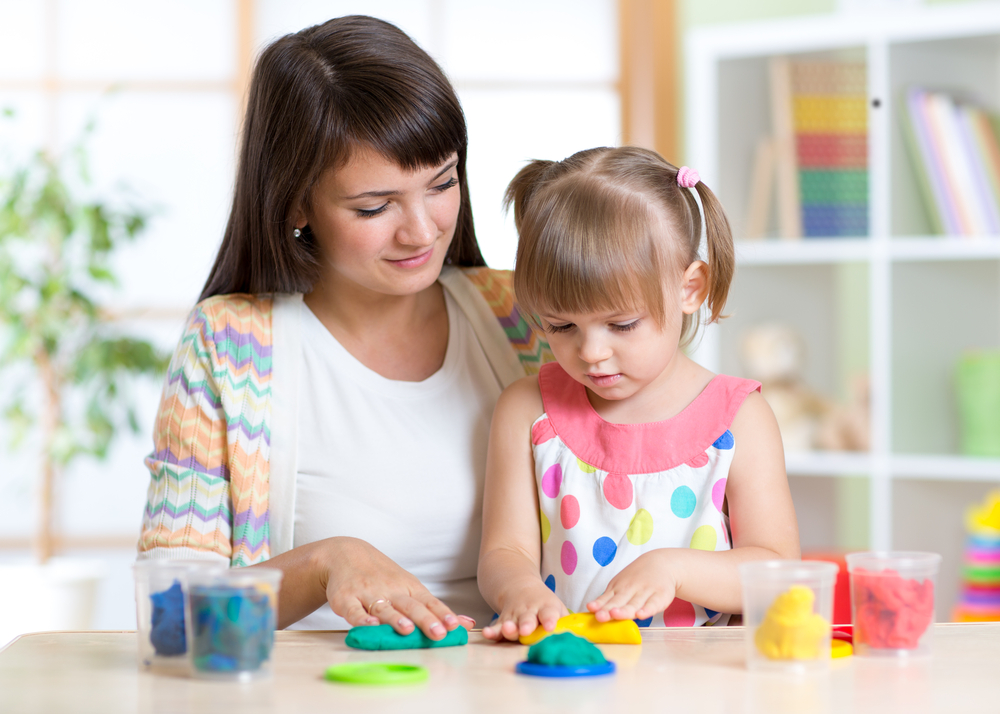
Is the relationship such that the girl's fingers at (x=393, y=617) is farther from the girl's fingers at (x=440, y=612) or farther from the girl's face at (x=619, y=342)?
the girl's face at (x=619, y=342)

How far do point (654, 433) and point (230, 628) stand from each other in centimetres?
58

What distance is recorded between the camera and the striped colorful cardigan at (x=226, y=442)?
1.20m

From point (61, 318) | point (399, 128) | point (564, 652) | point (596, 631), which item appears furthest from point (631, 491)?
point (61, 318)

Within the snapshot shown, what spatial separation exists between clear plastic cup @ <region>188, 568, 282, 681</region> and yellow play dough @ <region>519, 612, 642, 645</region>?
0.24 metres

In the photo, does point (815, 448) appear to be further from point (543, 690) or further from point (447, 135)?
point (543, 690)

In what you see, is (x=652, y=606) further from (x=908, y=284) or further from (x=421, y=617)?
(x=908, y=284)

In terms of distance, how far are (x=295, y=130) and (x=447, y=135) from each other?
0.61ft

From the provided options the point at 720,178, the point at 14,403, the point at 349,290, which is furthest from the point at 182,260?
the point at 349,290

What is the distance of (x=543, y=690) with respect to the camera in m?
0.73

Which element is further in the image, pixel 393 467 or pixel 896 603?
pixel 393 467

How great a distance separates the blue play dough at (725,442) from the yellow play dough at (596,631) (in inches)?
12.5

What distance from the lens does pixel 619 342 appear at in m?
1.09

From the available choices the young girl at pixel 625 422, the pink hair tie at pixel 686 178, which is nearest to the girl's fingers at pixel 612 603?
the young girl at pixel 625 422

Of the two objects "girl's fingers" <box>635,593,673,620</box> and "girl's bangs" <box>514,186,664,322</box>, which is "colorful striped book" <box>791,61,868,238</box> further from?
"girl's fingers" <box>635,593,673,620</box>
